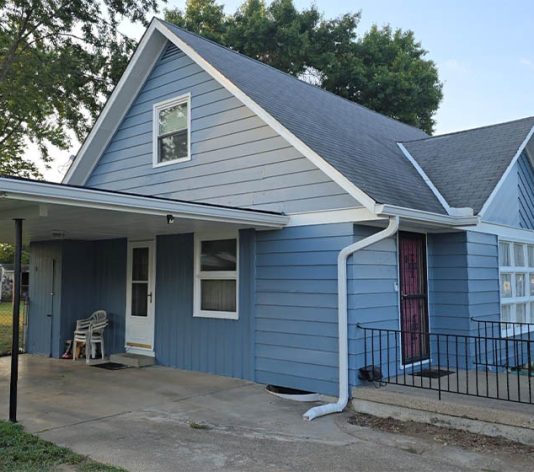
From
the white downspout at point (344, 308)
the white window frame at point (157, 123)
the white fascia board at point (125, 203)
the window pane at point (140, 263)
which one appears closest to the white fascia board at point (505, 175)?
the white downspout at point (344, 308)

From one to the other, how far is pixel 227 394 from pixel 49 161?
1488 centimetres

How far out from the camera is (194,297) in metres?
7.59

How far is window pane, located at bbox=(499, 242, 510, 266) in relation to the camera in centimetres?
793

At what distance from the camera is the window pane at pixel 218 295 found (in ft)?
23.6

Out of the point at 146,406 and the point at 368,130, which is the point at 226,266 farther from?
the point at 368,130

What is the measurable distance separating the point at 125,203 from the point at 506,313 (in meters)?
6.06

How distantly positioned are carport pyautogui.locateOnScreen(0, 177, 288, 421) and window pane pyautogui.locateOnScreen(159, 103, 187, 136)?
1.96 metres

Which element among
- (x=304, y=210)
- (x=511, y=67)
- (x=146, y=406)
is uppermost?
(x=511, y=67)

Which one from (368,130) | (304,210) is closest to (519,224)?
(368,130)

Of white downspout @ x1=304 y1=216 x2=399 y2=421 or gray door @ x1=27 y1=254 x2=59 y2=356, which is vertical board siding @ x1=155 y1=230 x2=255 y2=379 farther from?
gray door @ x1=27 y1=254 x2=59 y2=356

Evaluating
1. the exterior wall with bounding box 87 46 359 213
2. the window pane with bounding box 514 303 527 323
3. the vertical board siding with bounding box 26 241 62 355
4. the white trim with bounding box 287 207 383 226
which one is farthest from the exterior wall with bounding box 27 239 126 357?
the window pane with bounding box 514 303 527 323

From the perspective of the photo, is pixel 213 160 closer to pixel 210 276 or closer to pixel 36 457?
pixel 210 276

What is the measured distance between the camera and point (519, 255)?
851cm

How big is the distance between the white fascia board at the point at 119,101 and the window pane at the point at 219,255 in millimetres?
3438
